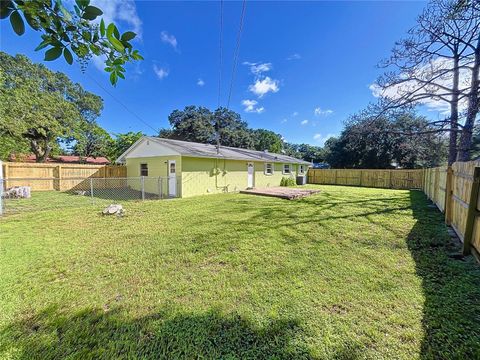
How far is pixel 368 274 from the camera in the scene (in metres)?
3.28

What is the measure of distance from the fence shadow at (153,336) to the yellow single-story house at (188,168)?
7876 mm

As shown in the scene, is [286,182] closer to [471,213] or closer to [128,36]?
[471,213]

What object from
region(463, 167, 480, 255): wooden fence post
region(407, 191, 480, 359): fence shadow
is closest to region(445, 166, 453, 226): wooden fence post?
region(407, 191, 480, 359): fence shadow

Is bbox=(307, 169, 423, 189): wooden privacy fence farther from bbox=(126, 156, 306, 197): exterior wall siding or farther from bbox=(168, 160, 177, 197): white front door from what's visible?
bbox=(168, 160, 177, 197): white front door

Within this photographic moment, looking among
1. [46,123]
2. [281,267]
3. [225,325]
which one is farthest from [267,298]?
[46,123]

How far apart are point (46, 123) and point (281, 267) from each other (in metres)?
23.4

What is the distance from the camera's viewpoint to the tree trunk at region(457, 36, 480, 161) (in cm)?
694

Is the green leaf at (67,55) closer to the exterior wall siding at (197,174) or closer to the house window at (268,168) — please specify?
the exterior wall siding at (197,174)

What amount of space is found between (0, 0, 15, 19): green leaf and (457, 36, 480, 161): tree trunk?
10355 millimetres

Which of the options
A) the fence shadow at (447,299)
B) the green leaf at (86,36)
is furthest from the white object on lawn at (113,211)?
the fence shadow at (447,299)

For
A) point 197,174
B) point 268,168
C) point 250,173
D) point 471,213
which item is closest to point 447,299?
point 471,213

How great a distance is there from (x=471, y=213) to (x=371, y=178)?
58.2ft

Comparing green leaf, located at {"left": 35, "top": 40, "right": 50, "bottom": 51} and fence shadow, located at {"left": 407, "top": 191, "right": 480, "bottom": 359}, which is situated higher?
green leaf, located at {"left": 35, "top": 40, "right": 50, "bottom": 51}

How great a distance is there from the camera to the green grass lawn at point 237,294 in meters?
2.03
